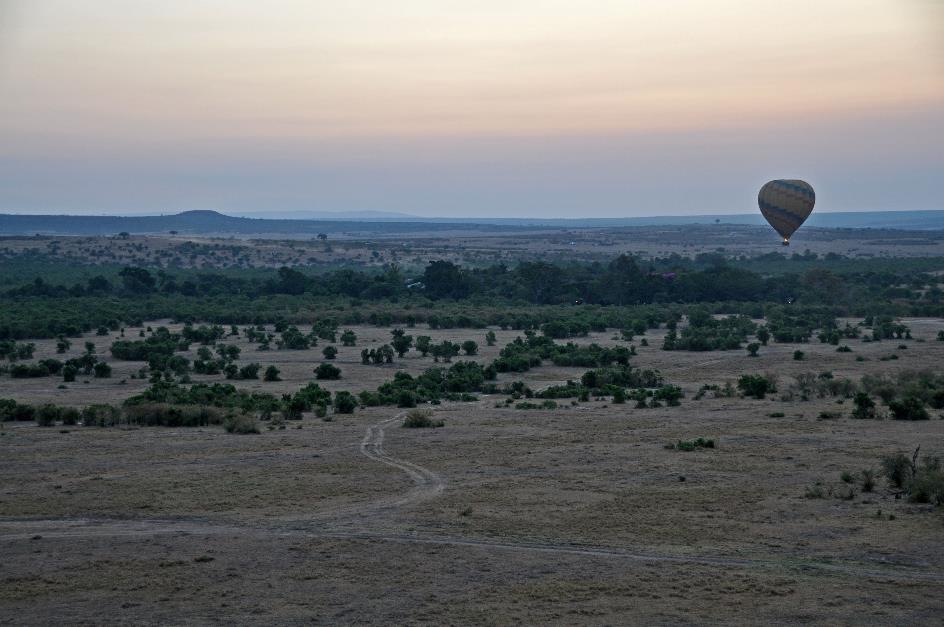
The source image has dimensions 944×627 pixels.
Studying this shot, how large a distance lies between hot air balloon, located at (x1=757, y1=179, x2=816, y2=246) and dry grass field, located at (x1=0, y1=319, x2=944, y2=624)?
45.6 meters

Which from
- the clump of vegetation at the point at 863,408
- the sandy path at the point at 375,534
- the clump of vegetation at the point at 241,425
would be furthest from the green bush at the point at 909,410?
the clump of vegetation at the point at 241,425

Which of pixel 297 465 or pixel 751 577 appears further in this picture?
pixel 297 465

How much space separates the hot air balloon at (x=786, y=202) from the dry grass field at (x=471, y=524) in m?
45.6

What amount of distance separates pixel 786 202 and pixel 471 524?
201 ft

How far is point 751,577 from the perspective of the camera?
1708 cm

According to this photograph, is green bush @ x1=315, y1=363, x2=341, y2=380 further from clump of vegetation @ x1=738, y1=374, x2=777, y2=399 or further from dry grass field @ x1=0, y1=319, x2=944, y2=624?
clump of vegetation @ x1=738, y1=374, x2=777, y2=399

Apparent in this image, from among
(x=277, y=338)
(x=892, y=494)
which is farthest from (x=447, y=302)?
(x=892, y=494)

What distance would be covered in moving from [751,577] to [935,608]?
8.50ft

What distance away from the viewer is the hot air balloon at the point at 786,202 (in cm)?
7631

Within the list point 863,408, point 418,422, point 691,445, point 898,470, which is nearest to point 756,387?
point 863,408

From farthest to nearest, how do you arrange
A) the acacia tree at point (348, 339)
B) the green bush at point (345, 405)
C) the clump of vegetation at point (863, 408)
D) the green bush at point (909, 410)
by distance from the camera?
the acacia tree at point (348, 339) → the green bush at point (345, 405) → the clump of vegetation at point (863, 408) → the green bush at point (909, 410)

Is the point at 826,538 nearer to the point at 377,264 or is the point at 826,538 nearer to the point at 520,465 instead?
the point at 520,465

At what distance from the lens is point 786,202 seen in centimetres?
7694

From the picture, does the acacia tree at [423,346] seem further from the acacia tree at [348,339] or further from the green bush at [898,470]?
the green bush at [898,470]
